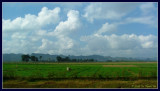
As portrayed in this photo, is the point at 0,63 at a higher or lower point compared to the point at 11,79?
higher

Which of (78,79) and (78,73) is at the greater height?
(78,79)

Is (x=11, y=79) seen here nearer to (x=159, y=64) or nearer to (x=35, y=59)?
(x=159, y=64)

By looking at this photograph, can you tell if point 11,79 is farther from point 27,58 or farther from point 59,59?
point 59,59

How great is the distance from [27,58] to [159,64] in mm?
84752

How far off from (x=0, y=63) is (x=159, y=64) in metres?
10.9

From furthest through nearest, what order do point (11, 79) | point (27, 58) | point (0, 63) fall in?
point (27, 58), point (11, 79), point (0, 63)

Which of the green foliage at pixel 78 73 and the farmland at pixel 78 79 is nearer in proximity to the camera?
the farmland at pixel 78 79

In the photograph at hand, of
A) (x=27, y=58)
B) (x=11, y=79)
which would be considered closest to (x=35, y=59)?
(x=27, y=58)

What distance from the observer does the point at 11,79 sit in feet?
70.9

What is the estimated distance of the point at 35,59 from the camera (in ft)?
311

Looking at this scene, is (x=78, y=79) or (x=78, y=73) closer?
(x=78, y=79)

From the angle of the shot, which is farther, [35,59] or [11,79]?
[35,59]

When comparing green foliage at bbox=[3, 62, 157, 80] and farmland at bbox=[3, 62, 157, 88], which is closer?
farmland at bbox=[3, 62, 157, 88]

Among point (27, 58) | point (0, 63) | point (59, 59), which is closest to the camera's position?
point (0, 63)
